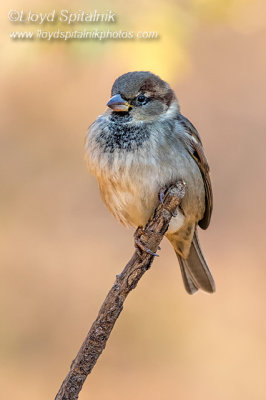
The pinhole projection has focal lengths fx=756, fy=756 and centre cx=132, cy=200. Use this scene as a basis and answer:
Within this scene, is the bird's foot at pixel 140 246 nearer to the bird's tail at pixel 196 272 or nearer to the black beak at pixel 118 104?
the black beak at pixel 118 104

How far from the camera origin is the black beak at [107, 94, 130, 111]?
122 inches

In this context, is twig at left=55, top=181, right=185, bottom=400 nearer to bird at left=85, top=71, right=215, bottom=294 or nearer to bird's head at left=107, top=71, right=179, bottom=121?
bird at left=85, top=71, right=215, bottom=294

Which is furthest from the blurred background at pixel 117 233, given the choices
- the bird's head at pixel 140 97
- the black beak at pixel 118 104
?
the black beak at pixel 118 104

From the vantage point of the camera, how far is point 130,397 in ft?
14.7

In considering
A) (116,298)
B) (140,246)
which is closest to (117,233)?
(140,246)

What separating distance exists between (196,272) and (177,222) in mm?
524

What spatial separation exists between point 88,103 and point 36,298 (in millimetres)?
1403

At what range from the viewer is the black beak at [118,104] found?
10.2ft

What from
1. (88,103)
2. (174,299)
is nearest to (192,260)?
(174,299)

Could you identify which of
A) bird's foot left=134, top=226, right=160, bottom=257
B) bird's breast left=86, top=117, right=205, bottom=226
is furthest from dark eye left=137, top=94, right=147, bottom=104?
bird's foot left=134, top=226, right=160, bottom=257

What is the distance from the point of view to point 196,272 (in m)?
3.76

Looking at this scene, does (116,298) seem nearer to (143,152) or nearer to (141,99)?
(143,152)

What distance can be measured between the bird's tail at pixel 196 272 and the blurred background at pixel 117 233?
3.11 ft

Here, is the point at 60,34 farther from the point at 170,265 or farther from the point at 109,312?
the point at 109,312
